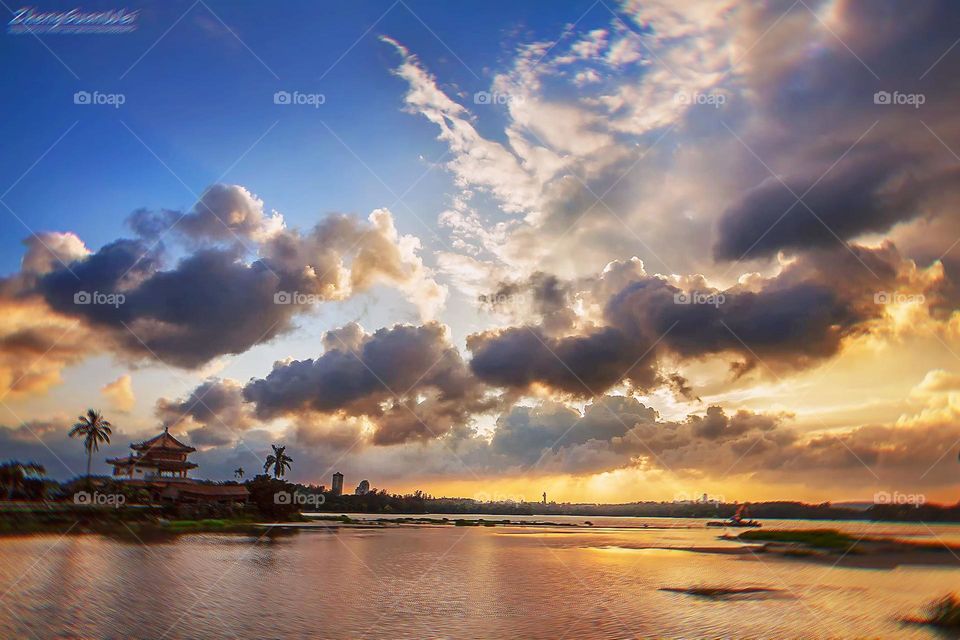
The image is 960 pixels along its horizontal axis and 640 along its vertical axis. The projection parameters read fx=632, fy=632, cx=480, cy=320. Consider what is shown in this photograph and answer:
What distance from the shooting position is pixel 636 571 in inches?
1718

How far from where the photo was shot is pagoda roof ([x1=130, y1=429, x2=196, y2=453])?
256 feet

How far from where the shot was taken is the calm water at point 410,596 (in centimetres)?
2312

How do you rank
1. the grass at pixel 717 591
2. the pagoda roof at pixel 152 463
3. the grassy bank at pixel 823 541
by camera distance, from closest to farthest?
the grass at pixel 717 591, the grassy bank at pixel 823 541, the pagoda roof at pixel 152 463

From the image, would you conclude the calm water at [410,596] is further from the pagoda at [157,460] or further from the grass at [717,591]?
the pagoda at [157,460]

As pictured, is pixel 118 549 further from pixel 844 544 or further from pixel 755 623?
pixel 844 544

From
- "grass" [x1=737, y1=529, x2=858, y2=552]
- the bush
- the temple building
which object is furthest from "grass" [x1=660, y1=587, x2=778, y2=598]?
the temple building

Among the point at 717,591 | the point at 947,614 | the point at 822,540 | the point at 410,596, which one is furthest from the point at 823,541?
the point at 410,596

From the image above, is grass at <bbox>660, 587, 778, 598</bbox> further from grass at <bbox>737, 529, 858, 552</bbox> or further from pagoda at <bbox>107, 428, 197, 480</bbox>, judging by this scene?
pagoda at <bbox>107, 428, 197, 480</bbox>

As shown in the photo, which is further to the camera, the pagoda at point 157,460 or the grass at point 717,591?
the pagoda at point 157,460

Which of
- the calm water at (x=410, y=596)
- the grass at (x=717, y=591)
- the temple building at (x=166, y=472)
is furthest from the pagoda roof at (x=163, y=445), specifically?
the grass at (x=717, y=591)

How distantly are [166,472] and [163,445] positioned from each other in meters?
3.93

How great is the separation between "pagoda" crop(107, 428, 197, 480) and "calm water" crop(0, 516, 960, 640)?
28.8 metres

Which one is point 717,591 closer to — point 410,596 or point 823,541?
point 410,596

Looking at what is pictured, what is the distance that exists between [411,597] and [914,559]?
157ft
